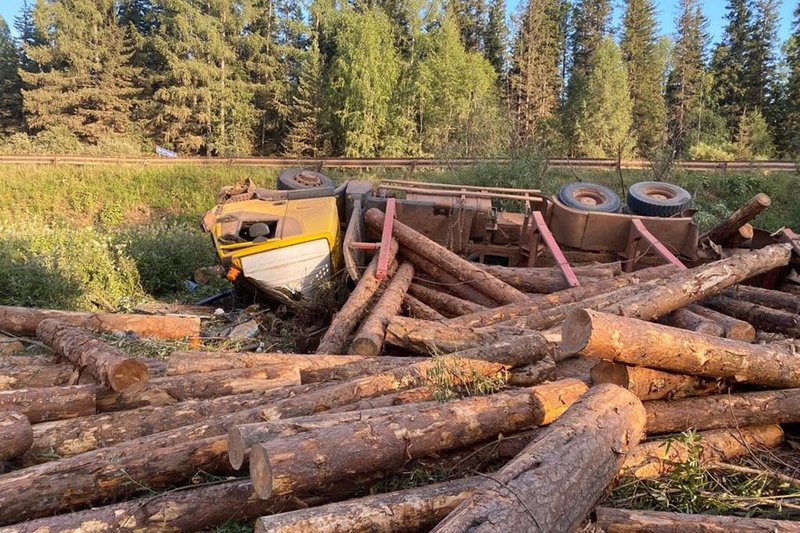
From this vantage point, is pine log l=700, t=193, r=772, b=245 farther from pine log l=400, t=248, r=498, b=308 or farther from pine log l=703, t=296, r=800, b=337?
pine log l=400, t=248, r=498, b=308

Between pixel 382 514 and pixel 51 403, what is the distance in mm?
2555

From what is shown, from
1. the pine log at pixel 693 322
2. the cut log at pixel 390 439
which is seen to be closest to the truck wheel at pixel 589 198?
the pine log at pixel 693 322

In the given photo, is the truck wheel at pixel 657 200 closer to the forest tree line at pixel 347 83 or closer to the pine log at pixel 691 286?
the pine log at pixel 691 286

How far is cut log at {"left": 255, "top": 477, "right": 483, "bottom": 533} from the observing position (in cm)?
239

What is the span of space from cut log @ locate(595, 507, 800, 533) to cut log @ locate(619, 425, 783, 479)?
0.47 meters

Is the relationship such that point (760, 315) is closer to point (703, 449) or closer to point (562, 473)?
point (703, 449)

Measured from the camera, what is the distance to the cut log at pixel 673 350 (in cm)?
319

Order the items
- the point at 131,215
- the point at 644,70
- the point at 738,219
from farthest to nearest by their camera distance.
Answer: the point at 644,70 → the point at 131,215 → the point at 738,219

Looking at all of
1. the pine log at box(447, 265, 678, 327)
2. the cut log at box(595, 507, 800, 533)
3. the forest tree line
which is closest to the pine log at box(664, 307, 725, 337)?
the pine log at box(447, 265, 678, 327)

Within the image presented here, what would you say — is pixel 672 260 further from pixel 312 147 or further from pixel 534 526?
pixel 312 147

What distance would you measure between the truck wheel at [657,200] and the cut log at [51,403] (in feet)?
27.5

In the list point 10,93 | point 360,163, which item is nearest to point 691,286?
point 360,163

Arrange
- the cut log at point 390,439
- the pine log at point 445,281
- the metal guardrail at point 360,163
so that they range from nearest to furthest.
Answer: the cut log at point 390,439, the pine log at point 445,281, the metal guardrail at point 360,163

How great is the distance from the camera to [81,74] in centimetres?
3744
